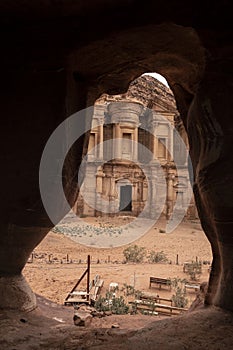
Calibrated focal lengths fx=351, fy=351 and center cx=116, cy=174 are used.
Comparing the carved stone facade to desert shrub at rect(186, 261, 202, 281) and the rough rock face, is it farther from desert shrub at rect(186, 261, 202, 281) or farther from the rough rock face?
the rough rock face

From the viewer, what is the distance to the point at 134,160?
2738cm

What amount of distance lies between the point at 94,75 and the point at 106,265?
9.15 meters

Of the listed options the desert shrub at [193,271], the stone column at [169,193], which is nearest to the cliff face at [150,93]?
the stone column at [169,193]

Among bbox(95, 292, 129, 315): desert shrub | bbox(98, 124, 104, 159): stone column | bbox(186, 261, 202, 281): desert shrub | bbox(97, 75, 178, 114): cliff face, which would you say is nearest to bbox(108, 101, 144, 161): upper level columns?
bbox(98, 124, 104, 159): stone column

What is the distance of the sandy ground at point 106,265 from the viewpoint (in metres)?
9.41

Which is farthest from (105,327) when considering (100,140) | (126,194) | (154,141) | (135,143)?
(126,194)

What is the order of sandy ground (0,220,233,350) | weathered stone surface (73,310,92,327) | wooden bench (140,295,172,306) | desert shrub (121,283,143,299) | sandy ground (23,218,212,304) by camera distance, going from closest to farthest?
sandy ground (0,220,233,350), weathered stone surface (73,310,92,327), wooden bench (140,295,172,306), desert shrub (121,283,143,299), sandy ground (23,218,212,304)

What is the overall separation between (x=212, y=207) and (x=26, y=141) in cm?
211

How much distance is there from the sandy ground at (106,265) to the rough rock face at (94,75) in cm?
457

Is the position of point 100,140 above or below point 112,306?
above

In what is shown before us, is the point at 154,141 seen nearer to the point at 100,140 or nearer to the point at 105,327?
the point at 100,140

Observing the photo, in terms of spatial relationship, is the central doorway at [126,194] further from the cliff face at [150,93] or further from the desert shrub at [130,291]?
the desert shrub at [130,291]

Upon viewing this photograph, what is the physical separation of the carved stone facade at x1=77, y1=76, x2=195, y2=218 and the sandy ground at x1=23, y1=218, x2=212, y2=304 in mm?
6142

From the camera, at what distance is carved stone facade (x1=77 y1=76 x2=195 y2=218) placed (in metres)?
26.4
